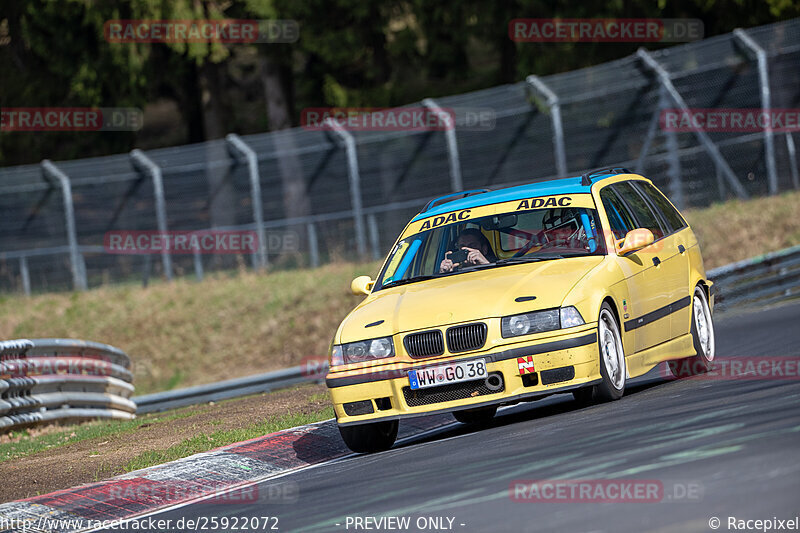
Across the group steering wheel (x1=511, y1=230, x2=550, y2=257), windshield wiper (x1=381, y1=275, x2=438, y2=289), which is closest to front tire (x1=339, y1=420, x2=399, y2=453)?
windshield wiper (x1=381, y1=275, x2=438, y2=289)

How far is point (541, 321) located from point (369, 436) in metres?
1.58

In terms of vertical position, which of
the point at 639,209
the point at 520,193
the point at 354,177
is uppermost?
the point at 354,177

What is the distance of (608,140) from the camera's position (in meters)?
24.5

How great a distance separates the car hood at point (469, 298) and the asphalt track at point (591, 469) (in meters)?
0.84

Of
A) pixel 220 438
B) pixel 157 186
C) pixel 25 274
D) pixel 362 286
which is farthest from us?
pixel 25 274

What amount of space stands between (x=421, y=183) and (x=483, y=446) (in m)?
17.6

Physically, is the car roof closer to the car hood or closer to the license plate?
the car hood

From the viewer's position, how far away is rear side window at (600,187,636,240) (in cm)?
1014

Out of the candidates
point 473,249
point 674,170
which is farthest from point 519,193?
point 674,170

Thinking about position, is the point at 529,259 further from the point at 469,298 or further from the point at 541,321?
the point at 541,321

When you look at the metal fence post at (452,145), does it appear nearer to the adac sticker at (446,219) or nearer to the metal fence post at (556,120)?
the metal fence post at (556,120)

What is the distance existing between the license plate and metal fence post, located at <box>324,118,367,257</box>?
17293 millimetres

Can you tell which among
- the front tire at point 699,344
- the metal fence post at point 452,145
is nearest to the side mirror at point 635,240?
the front tire at point 699,344

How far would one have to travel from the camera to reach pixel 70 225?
27.3 meters
